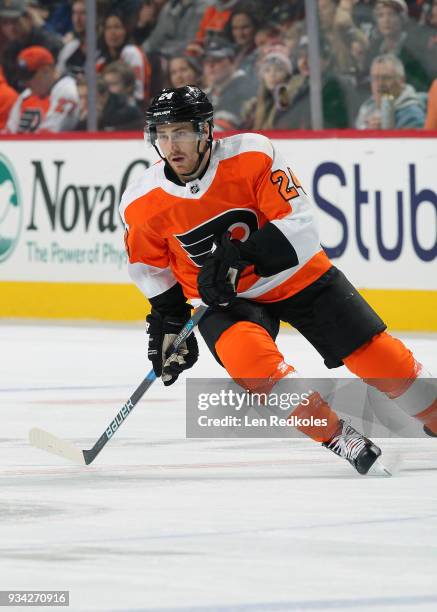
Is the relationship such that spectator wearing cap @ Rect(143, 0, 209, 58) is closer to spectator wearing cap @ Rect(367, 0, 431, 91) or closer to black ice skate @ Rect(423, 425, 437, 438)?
spectator wearing cap @ Rect(367, 0, 431, 91)

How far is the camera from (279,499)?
427 centimetres

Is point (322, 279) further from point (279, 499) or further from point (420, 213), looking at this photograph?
point (420, 213)

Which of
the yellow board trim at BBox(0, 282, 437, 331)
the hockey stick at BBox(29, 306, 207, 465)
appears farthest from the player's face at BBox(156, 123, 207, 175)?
the yellow board trim at BBox(0, 282, 437, 331)

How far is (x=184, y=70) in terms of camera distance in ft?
34.0

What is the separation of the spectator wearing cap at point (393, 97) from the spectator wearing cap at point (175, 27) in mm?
1521

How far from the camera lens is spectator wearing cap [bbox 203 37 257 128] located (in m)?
10.1

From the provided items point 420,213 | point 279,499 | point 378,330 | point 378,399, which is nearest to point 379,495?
point 279,499

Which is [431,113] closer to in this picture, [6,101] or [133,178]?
[133,178]

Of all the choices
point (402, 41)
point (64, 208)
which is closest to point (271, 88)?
point (402, 41)

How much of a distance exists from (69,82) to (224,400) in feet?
19.4

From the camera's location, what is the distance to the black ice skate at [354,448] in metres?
4.62

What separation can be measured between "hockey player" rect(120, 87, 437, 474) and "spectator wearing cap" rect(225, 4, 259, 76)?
5.12 metres

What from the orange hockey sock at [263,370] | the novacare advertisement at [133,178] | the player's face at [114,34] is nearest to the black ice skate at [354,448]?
the orange hockey sock at [263,370]

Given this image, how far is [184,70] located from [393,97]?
1590mm
